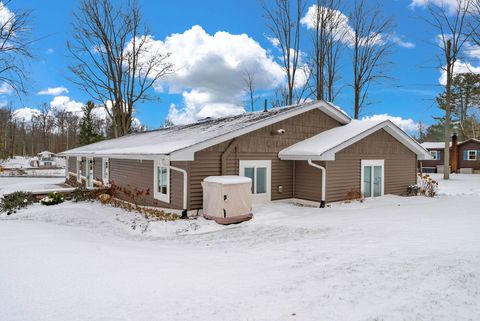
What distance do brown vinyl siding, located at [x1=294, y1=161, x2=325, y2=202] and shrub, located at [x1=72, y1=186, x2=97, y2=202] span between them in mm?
9395

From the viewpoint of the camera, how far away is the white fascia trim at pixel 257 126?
30.8ft

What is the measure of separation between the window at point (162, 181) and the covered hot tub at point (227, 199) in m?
1.83

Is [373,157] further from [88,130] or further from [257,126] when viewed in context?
[88,130]

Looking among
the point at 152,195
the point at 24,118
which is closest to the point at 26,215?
the point at 152,195

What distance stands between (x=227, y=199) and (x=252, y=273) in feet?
15.3

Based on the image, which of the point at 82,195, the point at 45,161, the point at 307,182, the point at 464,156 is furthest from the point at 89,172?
the point at 464,156

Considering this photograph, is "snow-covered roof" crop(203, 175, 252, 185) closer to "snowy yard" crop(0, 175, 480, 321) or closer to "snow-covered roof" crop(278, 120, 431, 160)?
"snowy yard" crop(0, 175, 480, 321)

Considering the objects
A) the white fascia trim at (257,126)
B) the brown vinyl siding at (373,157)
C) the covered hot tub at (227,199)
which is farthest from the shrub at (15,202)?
the brown vinyl siding at (373,157)

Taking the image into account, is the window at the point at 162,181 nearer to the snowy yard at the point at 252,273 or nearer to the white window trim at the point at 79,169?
→ the snowy yard at the point at 252,273

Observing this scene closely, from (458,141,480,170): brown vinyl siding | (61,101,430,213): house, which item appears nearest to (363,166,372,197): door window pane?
(61,101,430,213): house

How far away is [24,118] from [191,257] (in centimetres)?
7775

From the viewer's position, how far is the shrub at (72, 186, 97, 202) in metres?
13.4

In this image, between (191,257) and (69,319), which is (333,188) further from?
(69,319)

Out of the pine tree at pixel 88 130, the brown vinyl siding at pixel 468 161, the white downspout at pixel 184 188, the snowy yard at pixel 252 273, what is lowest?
the snowy yard at pixel 252 273
